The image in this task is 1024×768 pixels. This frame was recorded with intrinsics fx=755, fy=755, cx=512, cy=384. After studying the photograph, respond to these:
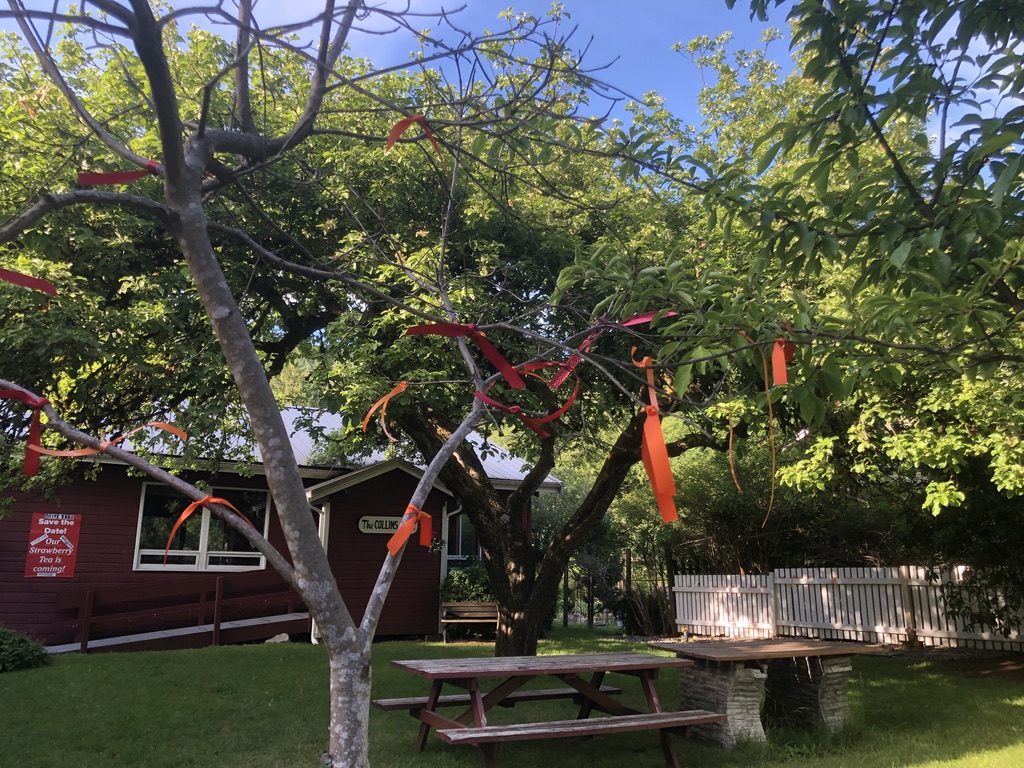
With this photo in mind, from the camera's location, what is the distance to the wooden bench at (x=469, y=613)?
1473cm

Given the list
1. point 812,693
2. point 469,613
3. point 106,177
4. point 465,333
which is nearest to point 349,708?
point 465,333

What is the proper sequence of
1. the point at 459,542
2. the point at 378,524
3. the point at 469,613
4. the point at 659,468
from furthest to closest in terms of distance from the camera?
the point at 459,542 < the point at 378,524 < the point at 469,613 < the point at 659,468

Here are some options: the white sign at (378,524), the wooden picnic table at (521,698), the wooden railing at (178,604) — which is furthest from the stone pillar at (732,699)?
the white sign at (378,524)

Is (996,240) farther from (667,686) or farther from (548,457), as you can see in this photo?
(667,686)

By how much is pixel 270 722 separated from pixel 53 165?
18.5ft

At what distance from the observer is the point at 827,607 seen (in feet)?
42.6

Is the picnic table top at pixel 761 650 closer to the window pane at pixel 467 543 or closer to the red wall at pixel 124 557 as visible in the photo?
the red wall at pixel 124 557

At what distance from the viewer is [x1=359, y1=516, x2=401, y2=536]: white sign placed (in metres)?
15.5

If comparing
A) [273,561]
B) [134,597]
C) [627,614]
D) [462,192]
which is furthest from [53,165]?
[627,614]

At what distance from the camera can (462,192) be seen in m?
8.45

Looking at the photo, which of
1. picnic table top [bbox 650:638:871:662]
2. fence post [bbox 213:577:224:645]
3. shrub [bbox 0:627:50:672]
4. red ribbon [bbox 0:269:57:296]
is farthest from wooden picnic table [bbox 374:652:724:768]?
fence post [bbox 213:577:224:645]

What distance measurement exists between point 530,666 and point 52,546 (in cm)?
1085

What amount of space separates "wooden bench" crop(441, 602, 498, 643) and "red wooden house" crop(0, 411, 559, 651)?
82 centimetres

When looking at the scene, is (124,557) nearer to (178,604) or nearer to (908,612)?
(178,604)
